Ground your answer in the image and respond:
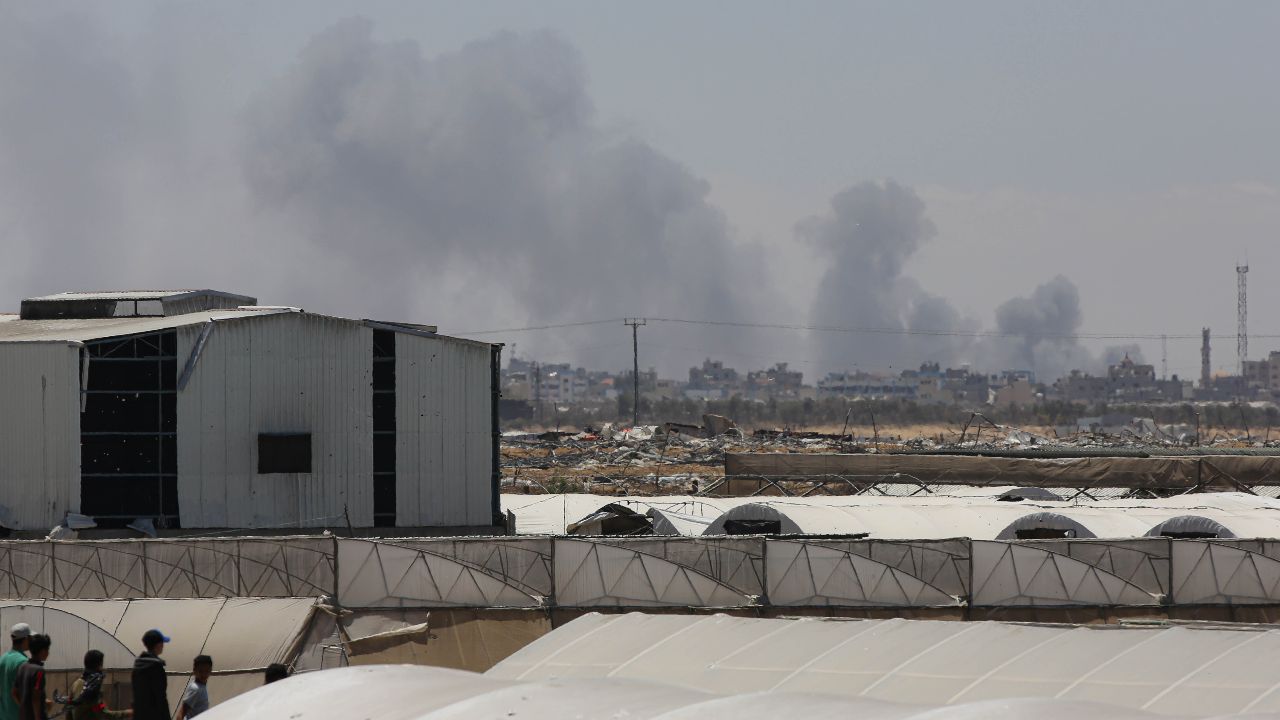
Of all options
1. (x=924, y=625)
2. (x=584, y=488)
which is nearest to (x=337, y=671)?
(x=924, y=625)

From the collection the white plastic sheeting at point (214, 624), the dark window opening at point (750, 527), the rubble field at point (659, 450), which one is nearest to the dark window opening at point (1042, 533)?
the dark window opening at point (750, 527)

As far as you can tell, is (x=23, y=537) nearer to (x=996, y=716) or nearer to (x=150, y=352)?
(x=150, y=352)

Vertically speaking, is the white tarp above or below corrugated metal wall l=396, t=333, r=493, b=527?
below

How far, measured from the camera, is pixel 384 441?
3916 cm

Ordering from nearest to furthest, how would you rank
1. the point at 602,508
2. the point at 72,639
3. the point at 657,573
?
the point at 72,639
the point at 657,573
the point at 602,508

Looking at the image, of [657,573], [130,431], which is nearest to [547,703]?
[657,573]

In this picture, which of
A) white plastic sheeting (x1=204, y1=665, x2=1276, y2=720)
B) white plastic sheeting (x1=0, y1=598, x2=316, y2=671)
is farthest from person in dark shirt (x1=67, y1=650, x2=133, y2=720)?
white plastic sheeting (x1=0, y1=598, x2=316, y2=671)

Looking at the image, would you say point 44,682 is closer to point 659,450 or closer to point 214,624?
point 214,624

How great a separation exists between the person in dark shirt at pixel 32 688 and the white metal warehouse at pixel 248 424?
22.1 meters

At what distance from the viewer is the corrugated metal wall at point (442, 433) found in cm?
3934

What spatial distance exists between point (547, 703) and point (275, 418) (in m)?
26.1

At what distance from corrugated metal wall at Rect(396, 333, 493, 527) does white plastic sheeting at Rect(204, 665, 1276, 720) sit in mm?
24702

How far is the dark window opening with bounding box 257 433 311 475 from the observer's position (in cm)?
3750

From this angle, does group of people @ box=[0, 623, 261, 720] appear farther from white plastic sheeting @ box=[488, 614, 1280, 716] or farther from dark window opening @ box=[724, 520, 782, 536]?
dark window opening @ box=[724, 520, 782, 536]
